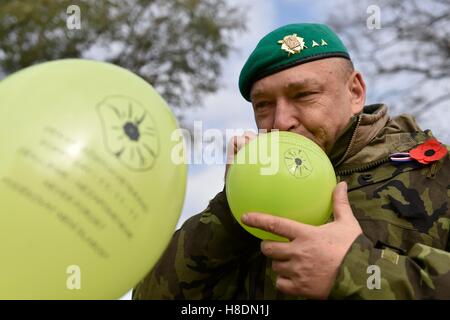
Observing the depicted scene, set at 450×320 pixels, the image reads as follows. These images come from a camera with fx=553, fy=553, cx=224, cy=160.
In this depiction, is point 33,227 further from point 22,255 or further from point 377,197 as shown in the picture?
point 377,197

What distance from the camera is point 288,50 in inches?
94.2

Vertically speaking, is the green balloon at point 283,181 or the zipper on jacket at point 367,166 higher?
the zipper on jacket at point 367,166

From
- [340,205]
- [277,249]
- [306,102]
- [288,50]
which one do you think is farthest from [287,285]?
[288,50]

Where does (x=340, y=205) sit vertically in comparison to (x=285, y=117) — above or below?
below

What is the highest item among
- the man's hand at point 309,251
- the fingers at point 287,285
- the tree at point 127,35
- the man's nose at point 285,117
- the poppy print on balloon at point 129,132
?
the tree at point 127,35

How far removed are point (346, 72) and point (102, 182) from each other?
143 cm

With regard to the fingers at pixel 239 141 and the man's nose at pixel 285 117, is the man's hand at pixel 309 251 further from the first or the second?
the man's nose at pixel 285 117

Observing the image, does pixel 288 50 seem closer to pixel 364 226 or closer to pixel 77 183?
pixel 364 226

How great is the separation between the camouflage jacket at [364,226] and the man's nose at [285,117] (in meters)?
0.25

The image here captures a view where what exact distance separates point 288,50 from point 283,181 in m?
0.75

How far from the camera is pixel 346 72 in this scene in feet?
8.34

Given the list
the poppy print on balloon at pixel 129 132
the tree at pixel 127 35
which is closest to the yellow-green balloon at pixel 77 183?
the poppy print on balloon at pixel 129 132

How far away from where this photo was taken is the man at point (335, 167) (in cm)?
216

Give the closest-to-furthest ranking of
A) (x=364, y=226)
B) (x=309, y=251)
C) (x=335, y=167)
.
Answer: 1. (x=309, y=251)
2. (x=364, y=226)
3. (x=335, y=167)
